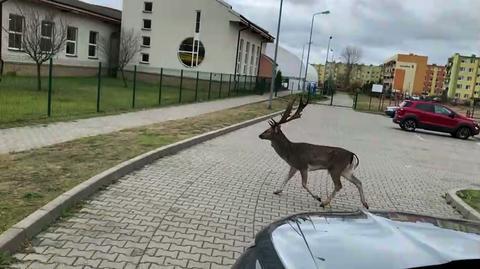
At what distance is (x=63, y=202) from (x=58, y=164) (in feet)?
7.41

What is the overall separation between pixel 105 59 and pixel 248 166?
117ft

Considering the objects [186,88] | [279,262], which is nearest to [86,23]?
[186,88]

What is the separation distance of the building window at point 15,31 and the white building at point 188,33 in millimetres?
13404

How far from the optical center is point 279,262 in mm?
2213

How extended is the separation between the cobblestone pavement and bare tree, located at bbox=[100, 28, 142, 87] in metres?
28.7

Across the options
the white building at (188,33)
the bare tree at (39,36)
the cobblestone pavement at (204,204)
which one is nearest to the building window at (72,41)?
the bare tree at (39,36)

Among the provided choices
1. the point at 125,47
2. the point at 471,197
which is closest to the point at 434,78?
the point at 125,47

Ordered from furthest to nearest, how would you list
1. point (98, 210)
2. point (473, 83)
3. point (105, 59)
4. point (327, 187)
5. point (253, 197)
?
point (473, 83) < point (105, 59) < point (327, 187) < point (253, 197) < point (98, 210)

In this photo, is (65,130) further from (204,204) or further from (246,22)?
(246,22)

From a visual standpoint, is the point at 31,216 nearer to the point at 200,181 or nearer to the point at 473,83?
the point at 200,181

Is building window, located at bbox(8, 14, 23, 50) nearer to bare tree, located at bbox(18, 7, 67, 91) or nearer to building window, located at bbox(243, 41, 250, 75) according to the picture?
bare tree, located at bbox(18, 7, 67, 91)

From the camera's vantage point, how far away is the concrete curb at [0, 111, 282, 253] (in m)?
4.46

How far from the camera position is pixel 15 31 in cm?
3042

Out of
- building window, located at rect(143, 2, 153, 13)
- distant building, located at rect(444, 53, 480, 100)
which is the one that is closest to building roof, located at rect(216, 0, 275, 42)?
building window, located at rect(143, 2, 153, 13)
